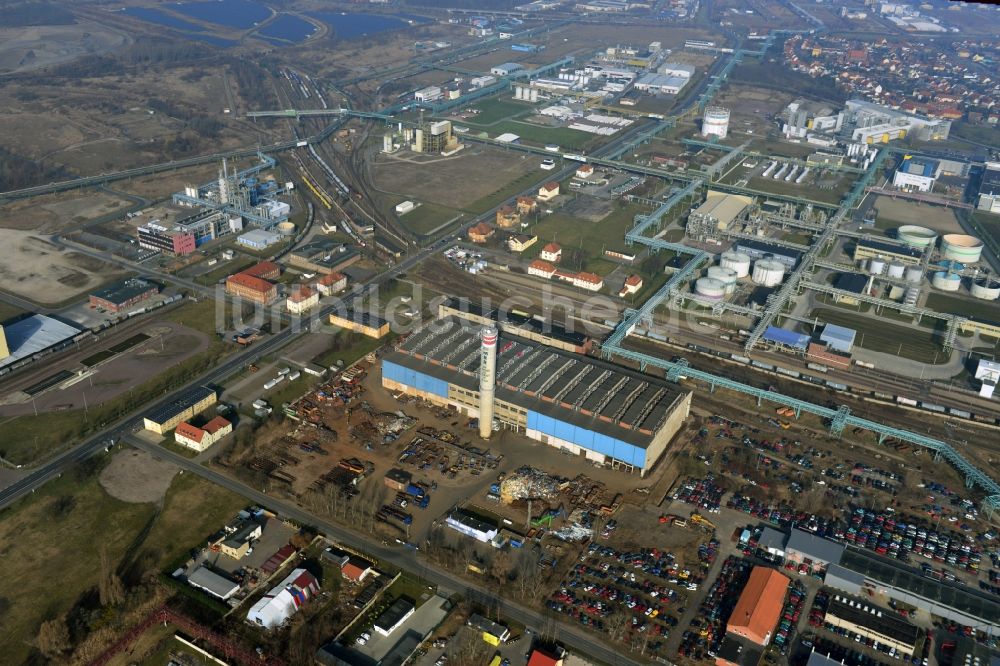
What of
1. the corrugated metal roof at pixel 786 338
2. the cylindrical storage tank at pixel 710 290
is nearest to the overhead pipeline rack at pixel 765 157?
the cylindrical storage tank at pixel 710 290

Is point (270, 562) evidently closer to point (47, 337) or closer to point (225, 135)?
point (47, 337)

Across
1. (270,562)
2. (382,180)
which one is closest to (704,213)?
(382,180)

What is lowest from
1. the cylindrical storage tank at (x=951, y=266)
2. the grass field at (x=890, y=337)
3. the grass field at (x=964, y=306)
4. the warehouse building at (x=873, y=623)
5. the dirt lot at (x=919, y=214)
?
the warehouse building at (x=873, y=623)

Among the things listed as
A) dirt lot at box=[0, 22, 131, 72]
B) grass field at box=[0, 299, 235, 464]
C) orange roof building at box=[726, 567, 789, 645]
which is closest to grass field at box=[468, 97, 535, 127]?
grass field at box=[0, 299, 235, 464]

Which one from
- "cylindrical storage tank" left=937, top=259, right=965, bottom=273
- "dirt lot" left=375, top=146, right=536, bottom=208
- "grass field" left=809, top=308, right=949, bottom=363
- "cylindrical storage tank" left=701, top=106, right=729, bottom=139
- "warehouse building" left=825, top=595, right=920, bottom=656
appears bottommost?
"warehouse building" left=825, top=595, right=920, bottom=656

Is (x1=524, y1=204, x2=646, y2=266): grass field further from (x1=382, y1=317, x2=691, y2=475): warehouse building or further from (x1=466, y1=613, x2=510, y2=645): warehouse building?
(x1=466, y1=613, x2=510, y2=645): warehouse building

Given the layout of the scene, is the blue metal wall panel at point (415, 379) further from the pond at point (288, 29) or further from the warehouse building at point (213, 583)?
the pond at point (288, 29)
